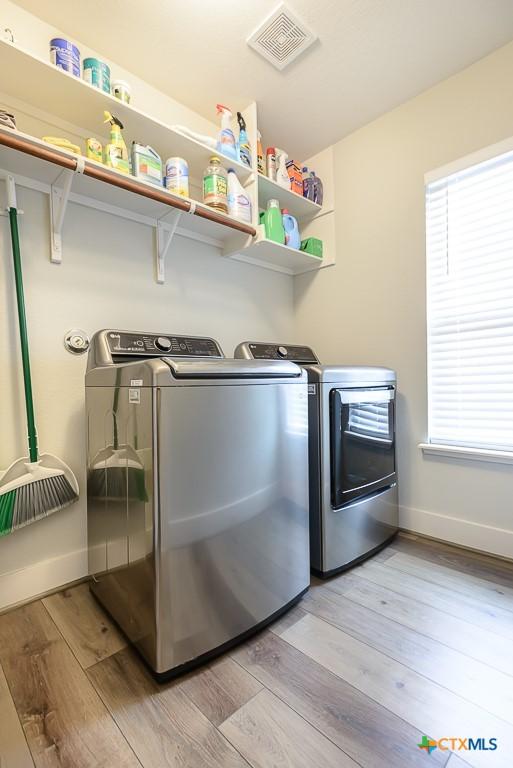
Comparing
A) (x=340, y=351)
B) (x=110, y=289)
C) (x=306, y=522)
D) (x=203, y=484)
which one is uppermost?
(x=110, y=289)

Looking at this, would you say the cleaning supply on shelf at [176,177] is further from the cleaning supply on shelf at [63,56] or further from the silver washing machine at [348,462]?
the silver washing machine at [348,462]

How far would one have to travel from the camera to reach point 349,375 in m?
1.58

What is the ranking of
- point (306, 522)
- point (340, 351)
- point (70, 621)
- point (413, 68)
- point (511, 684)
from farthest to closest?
point (340, 351), point (413, 68), point (306, 522), point (70, 621), point (511, 684)

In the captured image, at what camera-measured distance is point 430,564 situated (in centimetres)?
164

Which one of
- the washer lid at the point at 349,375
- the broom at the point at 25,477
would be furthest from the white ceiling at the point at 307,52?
the washer lid at the point at 349,375

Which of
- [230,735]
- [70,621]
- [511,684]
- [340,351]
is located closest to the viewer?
[230,735]

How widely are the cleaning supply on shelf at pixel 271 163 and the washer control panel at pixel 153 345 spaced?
121 cm

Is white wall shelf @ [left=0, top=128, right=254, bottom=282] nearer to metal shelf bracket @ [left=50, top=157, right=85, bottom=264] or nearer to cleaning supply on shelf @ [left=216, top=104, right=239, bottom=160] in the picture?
metal shelf bracket @ [left=50, top=157, right=85, bottom=264]

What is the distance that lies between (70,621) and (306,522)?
0.94 metres

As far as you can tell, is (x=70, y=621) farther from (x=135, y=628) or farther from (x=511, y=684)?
(x=511, y=684)

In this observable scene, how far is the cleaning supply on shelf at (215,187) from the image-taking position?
1752 millimetres

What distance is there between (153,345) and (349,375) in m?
0.87

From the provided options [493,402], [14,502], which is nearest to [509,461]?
[493,402]

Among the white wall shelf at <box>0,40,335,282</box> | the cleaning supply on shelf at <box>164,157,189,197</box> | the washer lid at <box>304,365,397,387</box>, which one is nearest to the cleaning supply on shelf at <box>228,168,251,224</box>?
the white wall shelf at <box>0,40,335,282</box>
